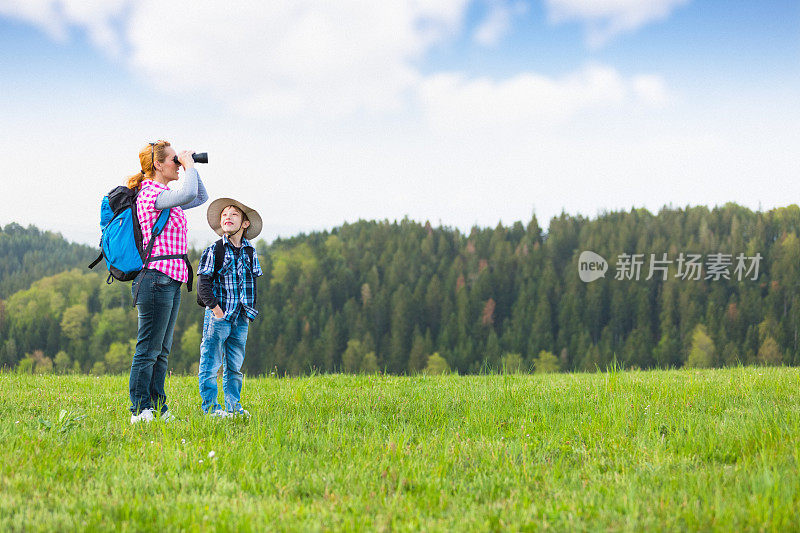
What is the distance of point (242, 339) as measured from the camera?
263 inches

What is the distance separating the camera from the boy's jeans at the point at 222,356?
644 centimetres

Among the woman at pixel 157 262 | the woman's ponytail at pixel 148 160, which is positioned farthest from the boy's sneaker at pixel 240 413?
the woman's ponytail at pixel 148 160

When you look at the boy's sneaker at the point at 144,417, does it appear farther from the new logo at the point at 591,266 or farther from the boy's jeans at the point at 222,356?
the new logo at the point at 591,266

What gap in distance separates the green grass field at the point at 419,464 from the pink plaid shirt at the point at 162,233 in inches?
63.8

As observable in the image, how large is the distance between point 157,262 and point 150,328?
2.39 ft

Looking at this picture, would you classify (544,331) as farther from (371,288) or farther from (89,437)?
(89,437)

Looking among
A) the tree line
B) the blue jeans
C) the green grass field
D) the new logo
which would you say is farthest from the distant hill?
the green grass field

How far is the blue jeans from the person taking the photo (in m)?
6.05

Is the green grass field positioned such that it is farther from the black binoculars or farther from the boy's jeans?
Answer: the black binoculars

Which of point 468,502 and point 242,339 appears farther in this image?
point 242,339

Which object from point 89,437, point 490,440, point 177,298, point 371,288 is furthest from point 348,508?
point 371,288

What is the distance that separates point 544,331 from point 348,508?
126 meters

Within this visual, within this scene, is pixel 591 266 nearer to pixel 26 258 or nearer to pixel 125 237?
pixel 125 237

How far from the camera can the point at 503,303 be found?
141000mm
